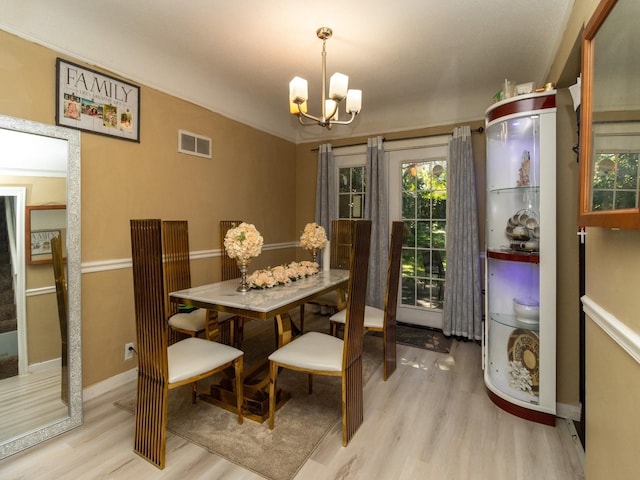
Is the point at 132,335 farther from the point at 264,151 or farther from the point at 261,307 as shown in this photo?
the point at 264,151

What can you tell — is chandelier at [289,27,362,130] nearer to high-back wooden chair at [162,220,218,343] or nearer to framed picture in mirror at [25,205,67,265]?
high-back wooden chair at [162,220,218,343]

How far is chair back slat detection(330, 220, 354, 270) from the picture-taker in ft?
12.2

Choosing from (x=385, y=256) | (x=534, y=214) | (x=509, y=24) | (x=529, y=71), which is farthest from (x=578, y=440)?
(x=529, y=71)

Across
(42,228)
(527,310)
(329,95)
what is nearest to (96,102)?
(42,228)

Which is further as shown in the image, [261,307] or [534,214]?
[534,214]

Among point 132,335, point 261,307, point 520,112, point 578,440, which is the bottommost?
point 578,440

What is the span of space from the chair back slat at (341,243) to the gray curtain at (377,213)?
0.37 meters

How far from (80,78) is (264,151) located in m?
2.06

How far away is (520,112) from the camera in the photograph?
2062 millimetres

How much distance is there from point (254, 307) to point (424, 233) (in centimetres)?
263

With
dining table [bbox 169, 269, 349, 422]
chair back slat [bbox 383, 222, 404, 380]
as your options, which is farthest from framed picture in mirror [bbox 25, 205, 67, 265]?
chair back slat [bbox 383, 222, 404, 380]

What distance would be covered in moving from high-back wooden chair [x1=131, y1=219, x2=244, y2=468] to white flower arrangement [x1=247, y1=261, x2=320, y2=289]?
658mm

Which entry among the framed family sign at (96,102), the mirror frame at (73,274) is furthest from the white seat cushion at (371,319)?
the framed family sign at (96,102)

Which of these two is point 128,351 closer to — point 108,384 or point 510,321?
point 108,384
